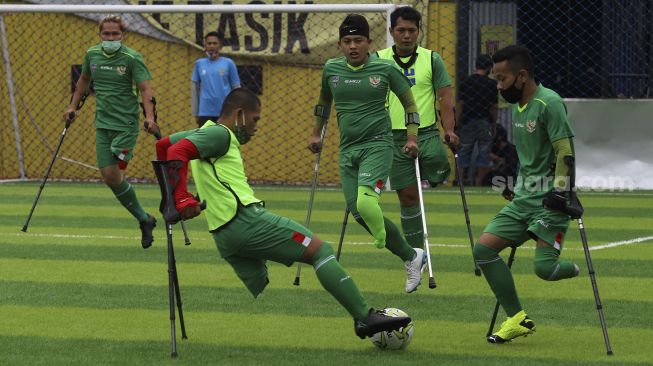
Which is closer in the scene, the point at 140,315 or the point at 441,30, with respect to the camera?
the point at 140,315

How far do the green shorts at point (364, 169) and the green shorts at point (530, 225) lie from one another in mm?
1906

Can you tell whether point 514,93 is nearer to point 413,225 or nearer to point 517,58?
point 517,58

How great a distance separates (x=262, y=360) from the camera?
24.8 feet

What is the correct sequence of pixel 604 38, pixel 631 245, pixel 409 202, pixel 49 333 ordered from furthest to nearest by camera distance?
pixel 604 38 < pixel 631 245 < pixel 409 202 < pixel 49 333

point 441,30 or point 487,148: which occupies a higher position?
point 441,30

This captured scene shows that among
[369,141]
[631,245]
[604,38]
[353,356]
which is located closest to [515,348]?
[353,356]

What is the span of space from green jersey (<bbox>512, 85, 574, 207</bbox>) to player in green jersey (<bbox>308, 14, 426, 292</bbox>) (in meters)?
2.03

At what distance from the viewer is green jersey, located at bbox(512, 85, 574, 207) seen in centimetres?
784

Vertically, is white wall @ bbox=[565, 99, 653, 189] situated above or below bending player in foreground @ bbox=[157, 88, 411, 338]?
below

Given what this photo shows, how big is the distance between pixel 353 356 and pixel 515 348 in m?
1.06

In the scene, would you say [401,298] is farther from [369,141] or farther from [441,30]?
[441,30]

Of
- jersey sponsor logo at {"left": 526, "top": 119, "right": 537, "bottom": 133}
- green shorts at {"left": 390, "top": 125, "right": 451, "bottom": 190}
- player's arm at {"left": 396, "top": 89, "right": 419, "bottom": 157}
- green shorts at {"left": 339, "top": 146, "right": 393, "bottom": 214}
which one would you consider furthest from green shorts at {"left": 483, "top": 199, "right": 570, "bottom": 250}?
green shorts at {"left": 390, "top": 125, "right": 451, "bottom": 190}

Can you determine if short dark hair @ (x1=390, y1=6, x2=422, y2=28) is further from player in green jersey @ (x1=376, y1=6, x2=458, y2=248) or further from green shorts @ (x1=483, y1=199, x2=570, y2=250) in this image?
green shorts @ (x1=483, y1=199, x2=570, y2=250)

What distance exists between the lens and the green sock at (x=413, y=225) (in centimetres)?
1110
